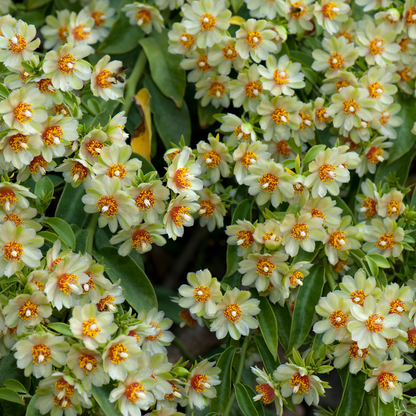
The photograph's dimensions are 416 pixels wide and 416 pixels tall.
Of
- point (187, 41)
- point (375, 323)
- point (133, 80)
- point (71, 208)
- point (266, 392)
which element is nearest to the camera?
point (375, 323)

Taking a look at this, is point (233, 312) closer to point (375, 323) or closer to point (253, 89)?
point (375, 323)

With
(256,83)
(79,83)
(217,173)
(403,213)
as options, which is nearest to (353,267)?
(403,213)

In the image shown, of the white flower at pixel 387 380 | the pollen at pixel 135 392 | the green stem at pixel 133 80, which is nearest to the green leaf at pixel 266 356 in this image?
the white flower at pixel 387 380

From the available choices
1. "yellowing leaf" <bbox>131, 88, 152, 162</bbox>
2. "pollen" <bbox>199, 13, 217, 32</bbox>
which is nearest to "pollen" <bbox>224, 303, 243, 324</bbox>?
"yellowing leaf" <bbox>131, 88, 152, 162</bbox>

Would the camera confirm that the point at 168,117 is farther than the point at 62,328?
Yes

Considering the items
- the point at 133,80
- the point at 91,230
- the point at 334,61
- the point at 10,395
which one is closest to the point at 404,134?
the point at 334,61

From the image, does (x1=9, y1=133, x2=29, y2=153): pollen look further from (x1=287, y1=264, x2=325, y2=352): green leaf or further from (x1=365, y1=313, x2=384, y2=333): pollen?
(x1=365, y1=313, x2=384, y2=333): pollen
